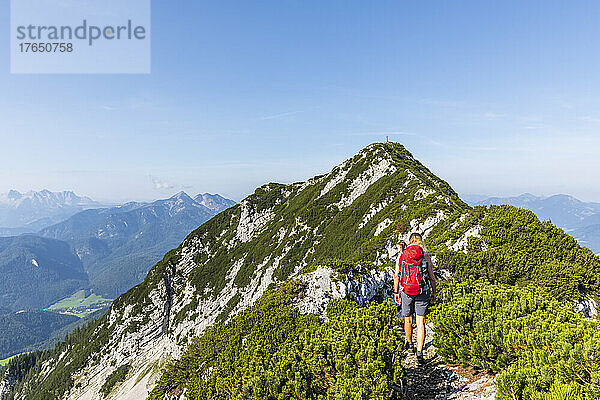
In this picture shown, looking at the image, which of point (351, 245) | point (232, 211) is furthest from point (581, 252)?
point (232, 211)

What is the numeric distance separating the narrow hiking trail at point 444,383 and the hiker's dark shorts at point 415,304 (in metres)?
1.90

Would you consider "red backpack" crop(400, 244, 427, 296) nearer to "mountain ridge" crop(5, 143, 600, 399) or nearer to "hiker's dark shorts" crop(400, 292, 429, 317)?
"hiker's dark shorts" crop(400, 292, 429, 317)

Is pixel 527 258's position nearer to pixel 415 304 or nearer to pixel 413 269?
pixel 415 304

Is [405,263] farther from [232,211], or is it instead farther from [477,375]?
[232,211]

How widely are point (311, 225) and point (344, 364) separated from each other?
A: 2904 inches

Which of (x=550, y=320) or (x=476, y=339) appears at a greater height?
(x=550, y=320)

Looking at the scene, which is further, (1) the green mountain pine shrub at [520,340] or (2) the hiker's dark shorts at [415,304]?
(2) the hiker's dark shorts at [415,304]

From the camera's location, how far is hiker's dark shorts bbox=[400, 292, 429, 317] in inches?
415

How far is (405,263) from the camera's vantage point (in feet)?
34.8

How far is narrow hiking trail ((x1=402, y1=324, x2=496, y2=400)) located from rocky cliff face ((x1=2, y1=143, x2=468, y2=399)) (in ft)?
92.2

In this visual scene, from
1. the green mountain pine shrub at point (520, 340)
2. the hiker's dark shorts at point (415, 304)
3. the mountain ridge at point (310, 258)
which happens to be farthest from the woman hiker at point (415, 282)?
the mountain ridge at point (310, 258)

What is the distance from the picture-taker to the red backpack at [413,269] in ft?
34.1

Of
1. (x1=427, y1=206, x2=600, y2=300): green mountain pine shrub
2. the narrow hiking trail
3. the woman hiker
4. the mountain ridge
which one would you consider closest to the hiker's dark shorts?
the woman hiker

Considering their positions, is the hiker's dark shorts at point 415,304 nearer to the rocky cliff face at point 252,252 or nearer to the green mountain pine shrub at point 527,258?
the green mountain pine shrub at point 527,258
